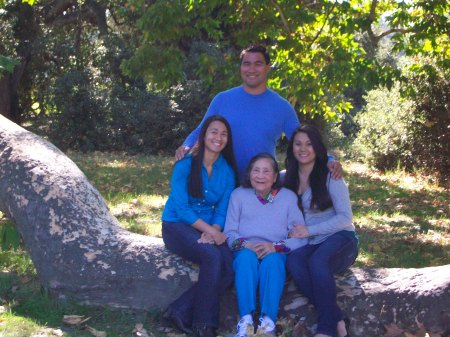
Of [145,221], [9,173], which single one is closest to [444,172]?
[145,221]

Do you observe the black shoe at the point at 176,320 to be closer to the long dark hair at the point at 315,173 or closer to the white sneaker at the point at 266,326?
the white sneaker at the point at 266,326

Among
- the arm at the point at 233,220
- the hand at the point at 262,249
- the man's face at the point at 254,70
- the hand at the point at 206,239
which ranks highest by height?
the man's face at the point at 254,70

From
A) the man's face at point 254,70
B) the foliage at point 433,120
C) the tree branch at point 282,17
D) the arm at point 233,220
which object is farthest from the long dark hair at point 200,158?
the foliage at point 433,120

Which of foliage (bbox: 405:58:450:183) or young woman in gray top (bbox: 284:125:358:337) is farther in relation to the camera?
foliage (bbox: 405:58:450:183)

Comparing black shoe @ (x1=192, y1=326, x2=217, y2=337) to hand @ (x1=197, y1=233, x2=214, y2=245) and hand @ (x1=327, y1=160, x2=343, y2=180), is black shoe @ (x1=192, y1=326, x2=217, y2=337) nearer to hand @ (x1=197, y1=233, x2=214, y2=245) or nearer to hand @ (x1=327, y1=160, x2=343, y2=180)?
hand @ (x1=197, y1=233, x2=214, y2=245)

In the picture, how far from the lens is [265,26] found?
9.09 metres

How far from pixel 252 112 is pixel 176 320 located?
1.73 meters

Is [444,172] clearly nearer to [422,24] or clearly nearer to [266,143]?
[422,24]

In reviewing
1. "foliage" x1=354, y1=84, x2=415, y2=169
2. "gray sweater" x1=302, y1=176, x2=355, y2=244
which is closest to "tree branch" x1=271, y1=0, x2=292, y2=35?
"gray sweater" x1=302, y1=176, x2=355, y2=244

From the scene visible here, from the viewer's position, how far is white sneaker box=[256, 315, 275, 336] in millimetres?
4270

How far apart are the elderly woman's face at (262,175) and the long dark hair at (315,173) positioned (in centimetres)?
23

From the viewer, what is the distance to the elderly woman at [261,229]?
4504 mm

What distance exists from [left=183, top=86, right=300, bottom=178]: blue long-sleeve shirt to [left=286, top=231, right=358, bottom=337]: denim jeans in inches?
36.0

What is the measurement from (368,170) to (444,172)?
2.41m
